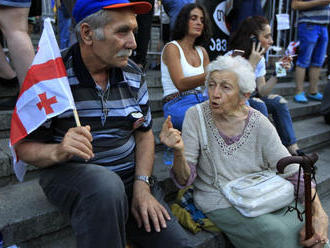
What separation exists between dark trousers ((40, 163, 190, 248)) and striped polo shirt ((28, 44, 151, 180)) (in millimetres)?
179

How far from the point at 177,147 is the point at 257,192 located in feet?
2.04

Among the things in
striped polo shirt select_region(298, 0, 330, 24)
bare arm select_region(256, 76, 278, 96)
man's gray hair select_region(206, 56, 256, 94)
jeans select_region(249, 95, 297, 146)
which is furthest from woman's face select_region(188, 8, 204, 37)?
striped polo shirt select_region(298, 0, 330, 24)

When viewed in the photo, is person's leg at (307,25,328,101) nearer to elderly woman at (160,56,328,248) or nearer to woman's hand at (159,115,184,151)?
elderly woman at (160,56,328,248)

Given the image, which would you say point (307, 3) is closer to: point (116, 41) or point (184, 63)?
point (184, 63)

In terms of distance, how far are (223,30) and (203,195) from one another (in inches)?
102

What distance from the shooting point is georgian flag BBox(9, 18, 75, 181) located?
156cm

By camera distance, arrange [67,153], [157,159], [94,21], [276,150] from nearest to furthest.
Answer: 1. [67,153]
2. [94,21]
3. [276,150]
4. [157,159]

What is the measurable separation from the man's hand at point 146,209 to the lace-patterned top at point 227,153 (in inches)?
17.5

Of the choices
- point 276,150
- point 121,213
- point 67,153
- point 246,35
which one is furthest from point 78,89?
point 246,35

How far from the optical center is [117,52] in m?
1.80

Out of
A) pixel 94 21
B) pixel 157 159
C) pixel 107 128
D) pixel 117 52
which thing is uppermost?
pixel 94 21

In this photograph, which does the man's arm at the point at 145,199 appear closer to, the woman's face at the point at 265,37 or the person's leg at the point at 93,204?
the person's leg at the point at 93,204

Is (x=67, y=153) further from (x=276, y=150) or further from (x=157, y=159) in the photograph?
(x=157, y=159)

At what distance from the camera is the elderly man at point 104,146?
147 centimetres
